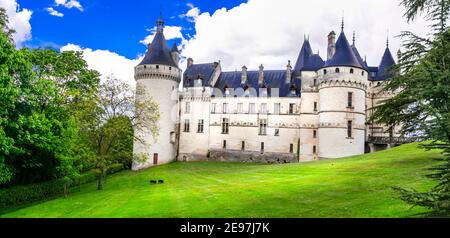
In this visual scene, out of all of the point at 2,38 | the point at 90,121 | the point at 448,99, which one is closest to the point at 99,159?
the point at 90,121

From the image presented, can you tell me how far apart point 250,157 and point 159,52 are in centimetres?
1929

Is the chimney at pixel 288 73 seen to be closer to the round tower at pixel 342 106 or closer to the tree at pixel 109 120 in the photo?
the round tower at pixel 342 106

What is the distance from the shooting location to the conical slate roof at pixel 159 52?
53781 millimetres

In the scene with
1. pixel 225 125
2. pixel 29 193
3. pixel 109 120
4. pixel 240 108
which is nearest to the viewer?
pixel 29 193

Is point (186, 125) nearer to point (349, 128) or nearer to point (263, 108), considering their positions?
point (263, 108)

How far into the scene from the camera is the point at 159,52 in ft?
179

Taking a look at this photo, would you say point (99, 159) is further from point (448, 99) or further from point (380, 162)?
point (448, 99)

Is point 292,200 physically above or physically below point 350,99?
below

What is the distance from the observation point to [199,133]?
57656 millimetres

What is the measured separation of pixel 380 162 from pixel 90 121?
2242cm

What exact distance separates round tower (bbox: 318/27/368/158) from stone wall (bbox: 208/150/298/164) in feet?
21.1

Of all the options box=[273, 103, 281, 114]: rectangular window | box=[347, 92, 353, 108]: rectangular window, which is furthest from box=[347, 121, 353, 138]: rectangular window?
box=[273, 103, 281, 114]: rectangular window

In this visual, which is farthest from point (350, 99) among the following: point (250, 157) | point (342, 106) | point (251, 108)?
point (250, 157)

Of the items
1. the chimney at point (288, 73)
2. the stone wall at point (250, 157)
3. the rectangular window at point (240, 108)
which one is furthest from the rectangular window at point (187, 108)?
the chimney at point (288, 73)
